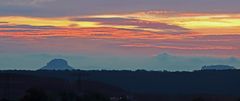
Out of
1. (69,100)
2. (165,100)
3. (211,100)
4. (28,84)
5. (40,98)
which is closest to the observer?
(40,98)

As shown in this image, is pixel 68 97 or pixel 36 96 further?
pixel 68 97

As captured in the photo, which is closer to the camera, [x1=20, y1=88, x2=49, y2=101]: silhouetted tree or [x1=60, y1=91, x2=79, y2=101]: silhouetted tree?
[x1=20, y1=88, x2=49, y2=101]: silhouetted tree

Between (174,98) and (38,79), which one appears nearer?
(174,98)

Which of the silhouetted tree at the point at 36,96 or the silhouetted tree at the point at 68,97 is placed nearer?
the silhouetted tree at the point at 36,96

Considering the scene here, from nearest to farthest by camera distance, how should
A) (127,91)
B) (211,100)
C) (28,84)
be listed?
(211,100)
(28,84)
(127,91)

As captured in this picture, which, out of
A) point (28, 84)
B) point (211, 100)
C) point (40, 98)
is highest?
point (28, 84)

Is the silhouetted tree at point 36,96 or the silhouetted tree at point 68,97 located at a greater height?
the silhouetted tree at point 68,97

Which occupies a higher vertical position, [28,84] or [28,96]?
[28,84]

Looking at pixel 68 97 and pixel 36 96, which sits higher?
pixel 68 97

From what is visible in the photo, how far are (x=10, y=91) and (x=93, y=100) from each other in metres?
75.0

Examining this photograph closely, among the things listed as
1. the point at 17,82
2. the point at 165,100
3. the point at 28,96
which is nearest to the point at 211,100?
the point at 165,100

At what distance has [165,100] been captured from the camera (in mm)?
171500

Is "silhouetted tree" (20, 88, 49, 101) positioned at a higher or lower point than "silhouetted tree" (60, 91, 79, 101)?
lower

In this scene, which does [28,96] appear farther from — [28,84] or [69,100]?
[28,84]
